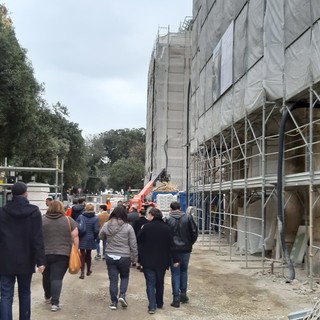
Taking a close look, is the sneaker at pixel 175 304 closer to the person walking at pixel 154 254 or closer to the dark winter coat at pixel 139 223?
the person walking at pixel 154 254

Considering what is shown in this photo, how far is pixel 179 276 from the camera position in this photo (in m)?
7.42

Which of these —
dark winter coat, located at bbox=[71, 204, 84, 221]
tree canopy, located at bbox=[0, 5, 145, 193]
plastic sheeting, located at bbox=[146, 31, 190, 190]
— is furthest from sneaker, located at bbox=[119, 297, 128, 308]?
plastic sheeting, located at bbox=[146, 31, 190, 190]

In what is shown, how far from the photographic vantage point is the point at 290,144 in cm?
1312

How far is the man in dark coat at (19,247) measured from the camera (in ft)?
17.4

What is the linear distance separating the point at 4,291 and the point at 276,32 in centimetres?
857

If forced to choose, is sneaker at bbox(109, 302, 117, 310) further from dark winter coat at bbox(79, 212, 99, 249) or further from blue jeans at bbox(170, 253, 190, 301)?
dark winter coat at bbox(79, 212, 99, 249)

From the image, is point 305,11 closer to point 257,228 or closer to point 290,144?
point 290,144

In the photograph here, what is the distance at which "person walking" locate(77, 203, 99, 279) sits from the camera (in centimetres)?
980

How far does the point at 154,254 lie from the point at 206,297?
1973 millimetres

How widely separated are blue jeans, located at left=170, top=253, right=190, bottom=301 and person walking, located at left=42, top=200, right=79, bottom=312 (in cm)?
166

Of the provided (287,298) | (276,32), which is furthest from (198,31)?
(287,298)

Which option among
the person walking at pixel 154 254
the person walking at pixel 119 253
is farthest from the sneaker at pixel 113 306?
the person walking at pixel 154 254

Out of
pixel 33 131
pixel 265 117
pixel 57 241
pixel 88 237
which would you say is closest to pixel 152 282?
pixel 57 241

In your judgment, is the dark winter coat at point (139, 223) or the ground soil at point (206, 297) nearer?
the ground soil at point (206, 297)
